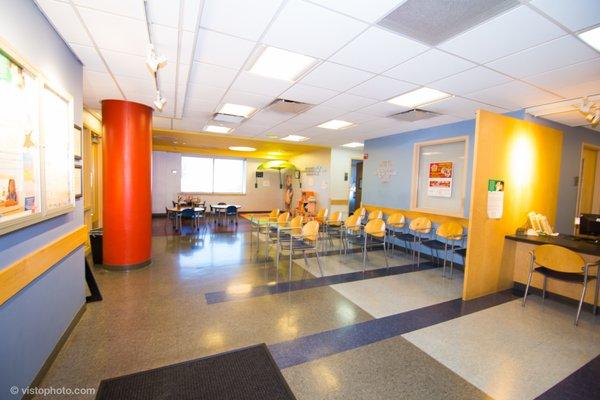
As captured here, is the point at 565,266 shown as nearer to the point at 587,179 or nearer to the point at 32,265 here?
the point at 587,179

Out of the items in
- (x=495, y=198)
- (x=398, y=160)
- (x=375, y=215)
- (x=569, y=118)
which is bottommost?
(x=375, y=215)

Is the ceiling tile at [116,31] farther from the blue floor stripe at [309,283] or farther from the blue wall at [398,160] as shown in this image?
the blue wall at [398,160]

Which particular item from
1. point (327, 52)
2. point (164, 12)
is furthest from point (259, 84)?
point (164, 12)

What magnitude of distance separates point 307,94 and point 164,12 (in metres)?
2.18

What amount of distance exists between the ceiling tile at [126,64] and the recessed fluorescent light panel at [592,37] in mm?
4142

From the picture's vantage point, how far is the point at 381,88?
11.6ft

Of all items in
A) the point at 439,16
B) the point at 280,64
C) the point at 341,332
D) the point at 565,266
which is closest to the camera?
the point at 439,16

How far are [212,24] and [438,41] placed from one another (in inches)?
78.0

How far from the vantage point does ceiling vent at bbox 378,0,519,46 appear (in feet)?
6.14

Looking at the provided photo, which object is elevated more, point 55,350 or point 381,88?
point 381,88

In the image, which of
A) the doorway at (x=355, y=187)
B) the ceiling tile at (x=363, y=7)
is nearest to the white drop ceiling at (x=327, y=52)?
the ceiling tile at (x=363, y=7)

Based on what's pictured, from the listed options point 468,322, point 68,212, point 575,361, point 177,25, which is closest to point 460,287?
point 468,322

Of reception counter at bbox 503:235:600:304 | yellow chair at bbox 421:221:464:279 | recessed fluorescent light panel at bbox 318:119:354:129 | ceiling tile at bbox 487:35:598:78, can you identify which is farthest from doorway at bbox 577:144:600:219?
recessed fluorescent light panel at bbox 318:119:354:129

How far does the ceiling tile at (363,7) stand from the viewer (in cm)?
189
